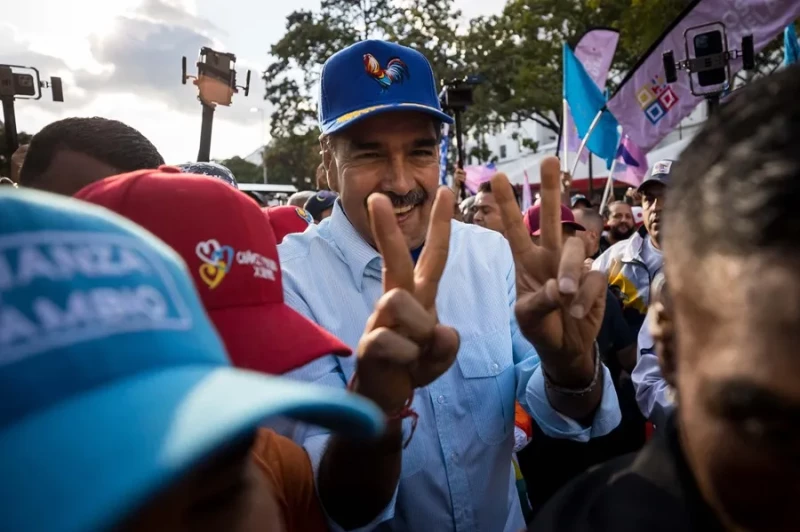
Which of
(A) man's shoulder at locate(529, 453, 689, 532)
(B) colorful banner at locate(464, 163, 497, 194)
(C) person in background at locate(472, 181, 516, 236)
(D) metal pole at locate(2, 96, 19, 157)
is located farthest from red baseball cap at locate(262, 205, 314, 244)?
(B) colorful banner at locate(464, 163, 497, 194)

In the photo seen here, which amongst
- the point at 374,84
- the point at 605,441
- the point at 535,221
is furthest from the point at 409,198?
the point at 535,221

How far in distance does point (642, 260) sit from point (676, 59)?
3984 mm

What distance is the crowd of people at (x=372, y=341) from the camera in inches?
25.3

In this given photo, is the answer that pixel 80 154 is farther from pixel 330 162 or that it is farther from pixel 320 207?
pixel 320 207

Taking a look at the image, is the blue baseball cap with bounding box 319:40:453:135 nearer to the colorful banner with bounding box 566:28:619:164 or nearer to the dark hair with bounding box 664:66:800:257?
the dark hair with bounding box 664:66:800:257

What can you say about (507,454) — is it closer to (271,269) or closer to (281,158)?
(271,269)

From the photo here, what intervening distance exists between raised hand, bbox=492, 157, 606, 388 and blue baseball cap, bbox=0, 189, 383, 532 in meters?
0.60

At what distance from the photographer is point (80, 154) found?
1932mm

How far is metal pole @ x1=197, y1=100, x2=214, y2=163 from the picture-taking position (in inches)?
174

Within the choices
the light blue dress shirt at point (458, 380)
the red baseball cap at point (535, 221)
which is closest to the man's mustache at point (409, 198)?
the light blue dress shirt at point (458, 380)

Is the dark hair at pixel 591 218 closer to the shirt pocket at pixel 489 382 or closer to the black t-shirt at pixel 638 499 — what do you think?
the shirt pocket at pixel 489 382

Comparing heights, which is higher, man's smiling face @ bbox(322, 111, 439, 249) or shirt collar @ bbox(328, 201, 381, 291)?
man's smiling face @ bbox(322, 111, 439, 249)

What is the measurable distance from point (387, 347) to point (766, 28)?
22.2 ft

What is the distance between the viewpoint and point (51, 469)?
59 centimetres
